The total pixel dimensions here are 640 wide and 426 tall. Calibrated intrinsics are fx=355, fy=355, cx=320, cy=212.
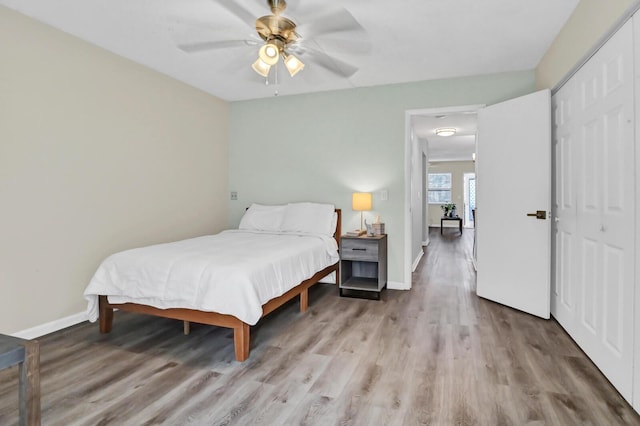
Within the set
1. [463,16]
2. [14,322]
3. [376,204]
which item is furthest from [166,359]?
[463,16]

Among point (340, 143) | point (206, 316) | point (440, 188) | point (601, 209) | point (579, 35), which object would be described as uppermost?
point (579, 35)

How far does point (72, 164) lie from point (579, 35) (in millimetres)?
4026

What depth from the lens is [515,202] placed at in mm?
3354

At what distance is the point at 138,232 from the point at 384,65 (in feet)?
9.95

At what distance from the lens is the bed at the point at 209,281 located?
234 cm

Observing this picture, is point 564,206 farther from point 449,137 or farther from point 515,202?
point 449,137

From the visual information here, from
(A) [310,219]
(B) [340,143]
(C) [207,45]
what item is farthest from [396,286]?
(C) [207,45]

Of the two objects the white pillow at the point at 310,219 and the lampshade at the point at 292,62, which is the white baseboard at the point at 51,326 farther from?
the lampshade at the point at 292,62

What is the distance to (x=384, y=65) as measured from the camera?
3615 millimetres

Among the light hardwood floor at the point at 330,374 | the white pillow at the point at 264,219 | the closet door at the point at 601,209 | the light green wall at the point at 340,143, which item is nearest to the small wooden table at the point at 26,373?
the light hardwood floor at the point at 330,374

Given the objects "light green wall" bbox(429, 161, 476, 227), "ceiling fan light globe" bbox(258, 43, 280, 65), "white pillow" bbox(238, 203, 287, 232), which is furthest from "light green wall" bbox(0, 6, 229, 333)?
"light green wall" bbox(429, 161, 476, 227)

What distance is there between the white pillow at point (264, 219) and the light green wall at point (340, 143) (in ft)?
0.94

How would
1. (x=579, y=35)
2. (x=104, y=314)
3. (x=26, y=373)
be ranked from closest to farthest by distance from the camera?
(x=26, y=373) < (x=579, y=35) < (x=104, y=314)

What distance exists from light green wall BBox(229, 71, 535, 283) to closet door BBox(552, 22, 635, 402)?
1.32 meters
